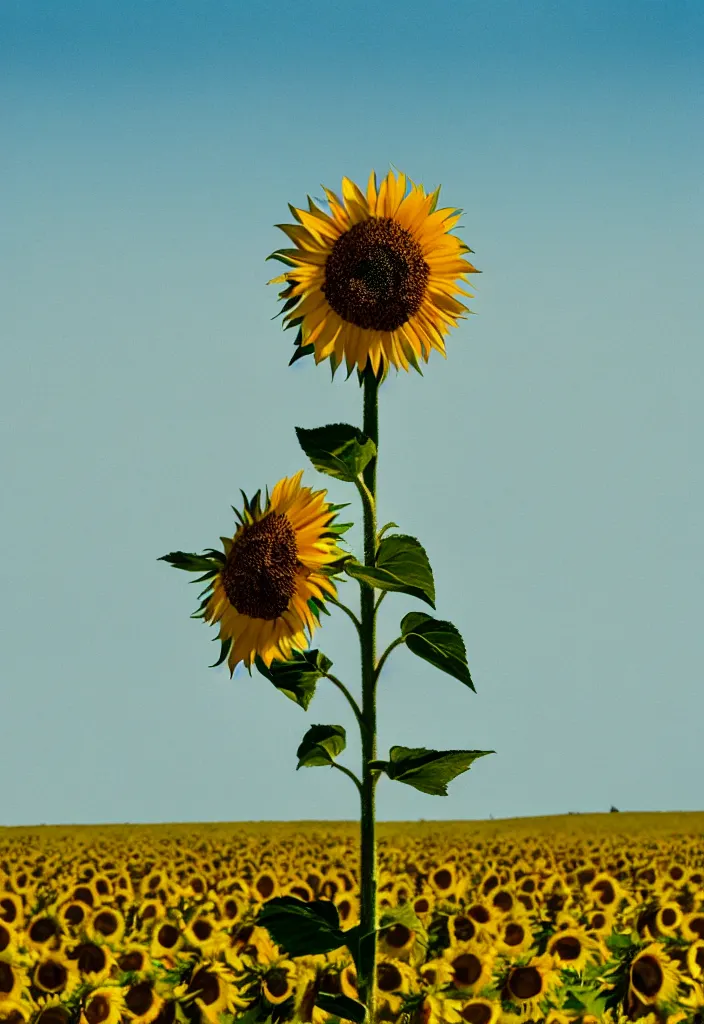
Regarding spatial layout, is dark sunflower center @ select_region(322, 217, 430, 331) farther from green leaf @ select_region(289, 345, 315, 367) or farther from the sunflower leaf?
the sunflower leaf

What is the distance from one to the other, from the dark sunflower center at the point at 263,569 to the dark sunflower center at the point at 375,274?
0.96 metres

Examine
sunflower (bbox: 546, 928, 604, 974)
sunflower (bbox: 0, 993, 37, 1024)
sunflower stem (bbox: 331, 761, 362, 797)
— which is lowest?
sunflower (bbox: 0, 993, 37, 1024)

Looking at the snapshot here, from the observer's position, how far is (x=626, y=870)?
1587 centimetres

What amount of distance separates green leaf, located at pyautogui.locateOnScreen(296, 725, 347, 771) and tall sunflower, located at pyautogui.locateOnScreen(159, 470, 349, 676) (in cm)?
39

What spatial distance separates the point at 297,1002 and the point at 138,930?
3467 mm

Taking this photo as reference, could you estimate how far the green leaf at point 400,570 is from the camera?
4.84 meters

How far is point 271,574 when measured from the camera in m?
4.84

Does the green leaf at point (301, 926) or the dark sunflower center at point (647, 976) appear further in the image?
the dark sunflower center at point (647, 976)

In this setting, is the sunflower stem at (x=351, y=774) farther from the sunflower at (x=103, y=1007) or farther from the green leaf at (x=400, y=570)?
the sunflower at (x=103, y=1007)

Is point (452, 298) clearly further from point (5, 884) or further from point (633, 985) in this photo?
point (5, 884)

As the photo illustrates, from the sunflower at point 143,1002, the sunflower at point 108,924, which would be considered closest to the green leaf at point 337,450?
the sunflower at point 143,1002

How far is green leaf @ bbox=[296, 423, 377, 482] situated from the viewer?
200 inches

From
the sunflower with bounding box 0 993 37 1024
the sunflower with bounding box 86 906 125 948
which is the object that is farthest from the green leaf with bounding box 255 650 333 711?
the sunflower with bounding box 86 906 125 948

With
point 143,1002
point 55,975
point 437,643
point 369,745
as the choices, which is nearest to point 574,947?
point 143,1002
